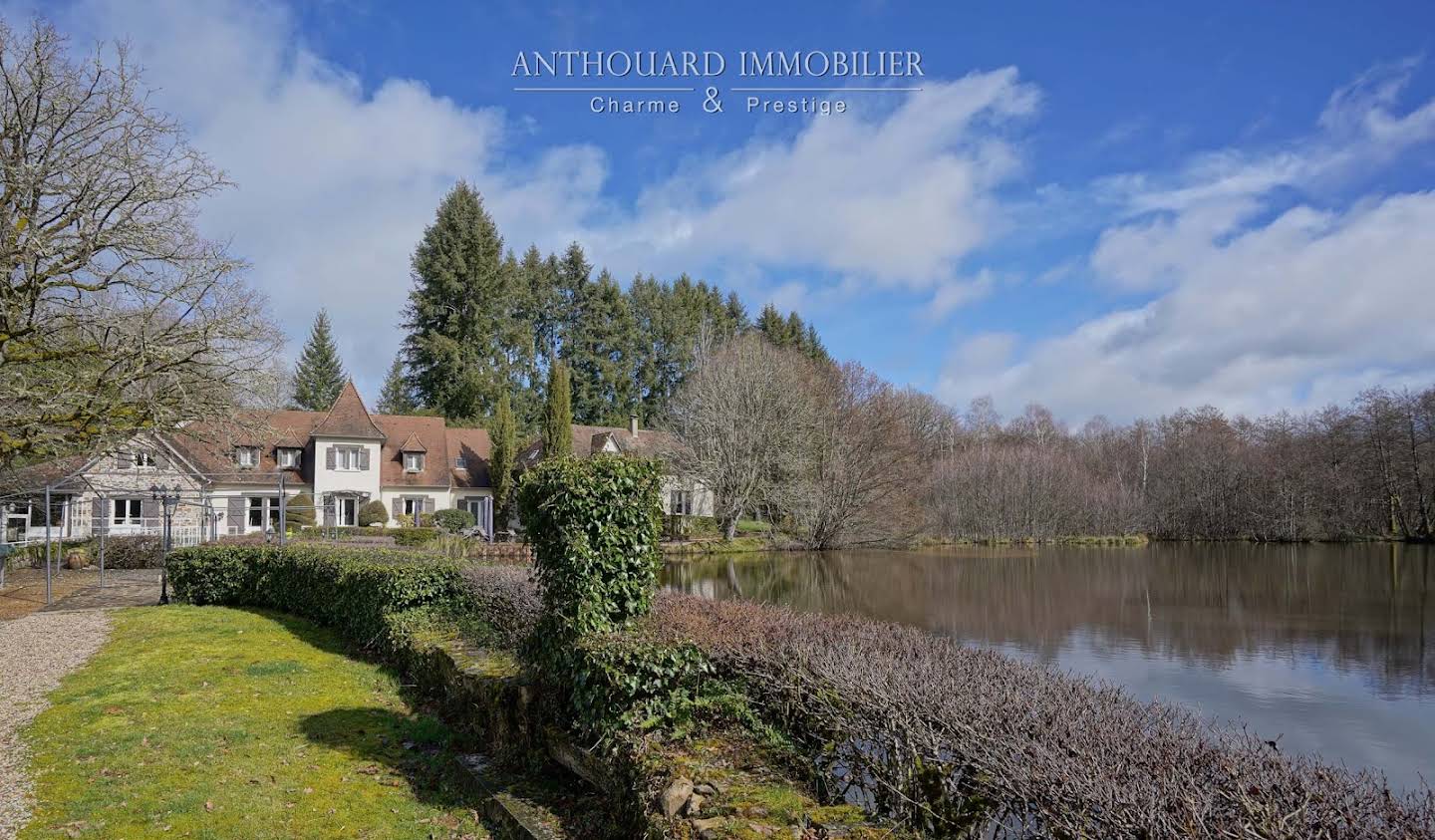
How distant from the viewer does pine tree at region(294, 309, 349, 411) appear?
58375 mm

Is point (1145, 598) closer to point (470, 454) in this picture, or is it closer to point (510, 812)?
point (510, 812)

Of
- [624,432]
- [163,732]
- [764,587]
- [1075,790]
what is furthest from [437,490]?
[1075,790]

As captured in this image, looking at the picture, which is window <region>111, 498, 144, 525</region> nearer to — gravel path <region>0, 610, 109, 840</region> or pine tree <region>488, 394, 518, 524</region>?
pine tree <region>488, 394, 518, 524</region>

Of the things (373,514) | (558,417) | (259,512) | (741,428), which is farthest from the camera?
(558,417)

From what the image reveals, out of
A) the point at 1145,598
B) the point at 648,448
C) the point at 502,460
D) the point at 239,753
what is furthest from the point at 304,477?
the point at 1145,598

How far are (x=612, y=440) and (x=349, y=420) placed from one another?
12.8 metres

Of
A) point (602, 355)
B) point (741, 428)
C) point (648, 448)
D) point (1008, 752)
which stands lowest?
point (1008, 752)

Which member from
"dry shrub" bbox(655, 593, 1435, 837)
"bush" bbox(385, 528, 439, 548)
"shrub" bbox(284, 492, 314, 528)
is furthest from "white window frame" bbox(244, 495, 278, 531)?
"dry shrub" bbox(655, 593, 1435, 837)

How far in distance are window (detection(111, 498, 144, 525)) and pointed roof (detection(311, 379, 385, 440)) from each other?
24.3 ft

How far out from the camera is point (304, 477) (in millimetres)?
37719

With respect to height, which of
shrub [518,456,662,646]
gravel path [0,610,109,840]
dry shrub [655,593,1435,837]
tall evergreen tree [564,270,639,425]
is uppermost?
tall evergreen tree [564,270,639,425]

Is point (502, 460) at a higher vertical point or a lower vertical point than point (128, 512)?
higher

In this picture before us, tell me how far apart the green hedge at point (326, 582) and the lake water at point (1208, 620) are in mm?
8857

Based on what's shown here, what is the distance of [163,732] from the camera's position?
A: 23.6 ft
